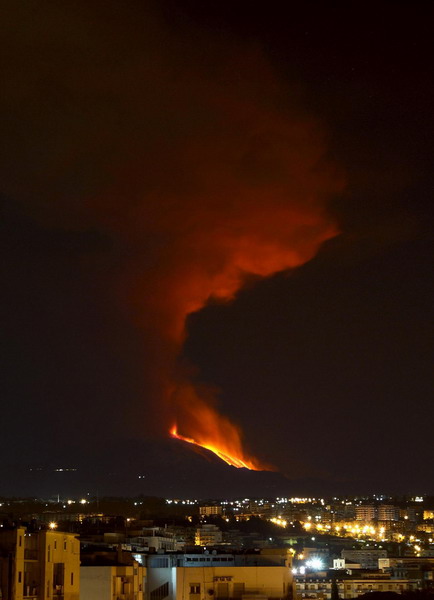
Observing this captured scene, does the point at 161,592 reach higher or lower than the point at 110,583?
lower

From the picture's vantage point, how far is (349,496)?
159375mm

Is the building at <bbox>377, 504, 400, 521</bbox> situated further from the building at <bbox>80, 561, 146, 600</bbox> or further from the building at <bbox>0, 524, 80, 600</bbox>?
the building at <bbox>0, 524, 80, 600</bbox>

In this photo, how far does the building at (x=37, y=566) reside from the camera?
1132cm

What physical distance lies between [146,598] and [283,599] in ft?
7.66

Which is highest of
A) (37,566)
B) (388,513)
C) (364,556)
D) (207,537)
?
(388,513)

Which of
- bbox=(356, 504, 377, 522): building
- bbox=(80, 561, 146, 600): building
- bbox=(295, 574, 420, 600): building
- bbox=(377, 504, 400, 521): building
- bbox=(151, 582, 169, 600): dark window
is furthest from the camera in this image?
bbox=(377, 504, 400, 521): building

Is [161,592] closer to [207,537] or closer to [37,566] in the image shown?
[37,566]

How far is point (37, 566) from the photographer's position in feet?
38.8

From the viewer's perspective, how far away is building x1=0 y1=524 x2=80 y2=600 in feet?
37.1

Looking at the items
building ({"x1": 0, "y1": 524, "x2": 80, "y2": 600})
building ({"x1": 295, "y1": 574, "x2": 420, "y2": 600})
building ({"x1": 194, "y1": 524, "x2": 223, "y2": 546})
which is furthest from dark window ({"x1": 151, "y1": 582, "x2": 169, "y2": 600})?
building ({"x1": 194, "y1": 524, "x2": 223, "y2": 546})

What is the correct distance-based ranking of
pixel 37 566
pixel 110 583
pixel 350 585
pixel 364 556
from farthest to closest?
pixel 364 556
pixel 350 585
pixel 110 583
pixel 37 566

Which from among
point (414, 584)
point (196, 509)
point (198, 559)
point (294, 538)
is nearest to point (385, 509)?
point (196, 509)

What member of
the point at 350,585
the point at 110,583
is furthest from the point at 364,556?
the point at 110,583

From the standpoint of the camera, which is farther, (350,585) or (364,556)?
(364,556)
